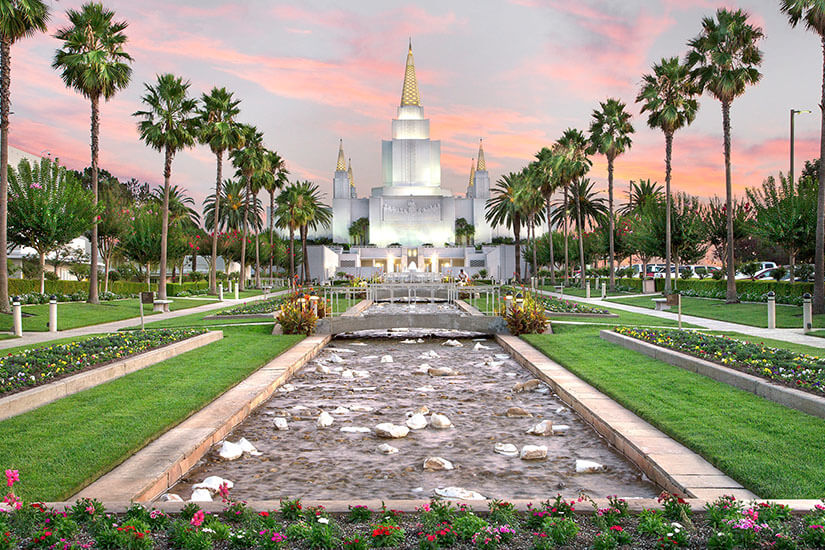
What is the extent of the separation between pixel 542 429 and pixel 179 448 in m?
4.64

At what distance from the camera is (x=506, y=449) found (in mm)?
7934

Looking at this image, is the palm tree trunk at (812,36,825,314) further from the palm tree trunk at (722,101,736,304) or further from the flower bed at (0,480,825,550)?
the flower bed at (0,480,825,550)

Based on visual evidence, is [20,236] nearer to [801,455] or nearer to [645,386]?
[645,386]

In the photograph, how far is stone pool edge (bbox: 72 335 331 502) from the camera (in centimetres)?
582

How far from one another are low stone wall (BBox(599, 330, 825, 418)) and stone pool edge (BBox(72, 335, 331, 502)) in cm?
748

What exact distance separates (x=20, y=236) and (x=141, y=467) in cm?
3075

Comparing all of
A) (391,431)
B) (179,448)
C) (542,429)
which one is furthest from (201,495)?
(542,429)

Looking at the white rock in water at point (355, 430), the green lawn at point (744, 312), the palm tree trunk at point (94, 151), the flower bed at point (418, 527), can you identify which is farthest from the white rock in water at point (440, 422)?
the palm tree trunk at point (94, 151)

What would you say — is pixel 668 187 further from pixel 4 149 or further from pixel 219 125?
pixel 4 149

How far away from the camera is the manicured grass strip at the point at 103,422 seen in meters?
6.14

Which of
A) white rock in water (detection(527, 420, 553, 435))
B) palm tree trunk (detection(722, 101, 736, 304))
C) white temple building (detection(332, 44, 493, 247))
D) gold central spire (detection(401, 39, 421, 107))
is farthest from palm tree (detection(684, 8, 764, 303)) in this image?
gold central spire (detection(401, 39, 421, 107))

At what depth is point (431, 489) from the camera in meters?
6.51

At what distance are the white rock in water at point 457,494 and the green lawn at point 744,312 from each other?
18.9 m

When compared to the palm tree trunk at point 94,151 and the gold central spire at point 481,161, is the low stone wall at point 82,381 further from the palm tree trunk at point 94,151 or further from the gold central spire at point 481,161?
the gold central spire at point 481,161
